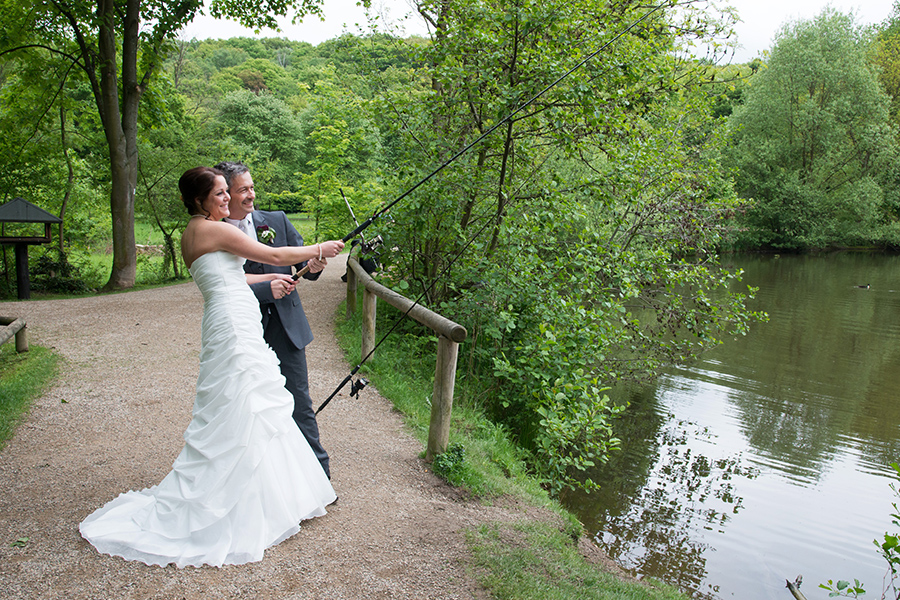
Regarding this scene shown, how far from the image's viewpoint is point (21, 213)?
38.1 ft

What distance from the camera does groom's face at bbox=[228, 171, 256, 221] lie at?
Answer: 329 cm

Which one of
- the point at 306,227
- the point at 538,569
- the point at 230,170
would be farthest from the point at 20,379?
the point at 306,227

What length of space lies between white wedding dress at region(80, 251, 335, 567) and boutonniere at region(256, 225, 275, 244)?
0.23 meters

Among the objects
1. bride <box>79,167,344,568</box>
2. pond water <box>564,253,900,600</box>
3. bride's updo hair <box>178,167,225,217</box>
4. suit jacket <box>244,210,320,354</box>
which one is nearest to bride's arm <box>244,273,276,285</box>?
suit jacket <box>244,210,320,354</box>

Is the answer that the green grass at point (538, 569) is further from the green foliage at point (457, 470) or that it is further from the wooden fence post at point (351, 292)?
the wooden fence post at point (351, 292)

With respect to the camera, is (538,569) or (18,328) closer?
(538,569)

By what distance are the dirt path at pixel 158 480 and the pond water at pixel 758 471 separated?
2286mm

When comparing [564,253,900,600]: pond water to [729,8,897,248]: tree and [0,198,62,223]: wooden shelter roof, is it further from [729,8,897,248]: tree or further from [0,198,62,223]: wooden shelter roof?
[729,8,897,248]: tree

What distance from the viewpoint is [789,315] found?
55.0 feet

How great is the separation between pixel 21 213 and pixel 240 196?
10.9 m

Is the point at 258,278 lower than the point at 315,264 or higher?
lower

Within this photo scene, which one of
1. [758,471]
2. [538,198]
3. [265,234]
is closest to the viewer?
[265,234]

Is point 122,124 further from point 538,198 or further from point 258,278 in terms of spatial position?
point 258,278

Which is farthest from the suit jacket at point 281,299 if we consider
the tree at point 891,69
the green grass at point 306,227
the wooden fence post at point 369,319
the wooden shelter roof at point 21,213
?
the tree at point 891,69
